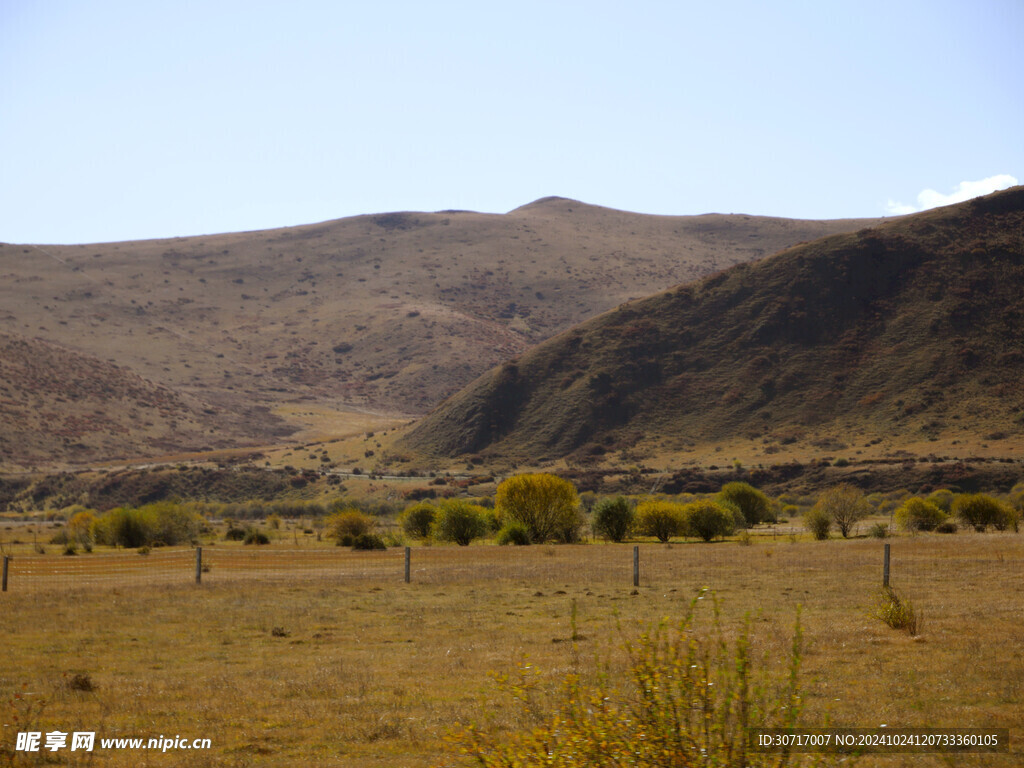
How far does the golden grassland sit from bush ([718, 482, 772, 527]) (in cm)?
1985

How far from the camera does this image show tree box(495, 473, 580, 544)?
37.5 metres

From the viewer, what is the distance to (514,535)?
35406mm

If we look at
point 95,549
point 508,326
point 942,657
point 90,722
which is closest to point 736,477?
point 95,549

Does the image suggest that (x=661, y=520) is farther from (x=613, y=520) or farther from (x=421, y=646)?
(x=421, y=646)

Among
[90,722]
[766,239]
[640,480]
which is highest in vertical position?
[766,239]

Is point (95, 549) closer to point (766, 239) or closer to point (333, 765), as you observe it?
point (333, 765)

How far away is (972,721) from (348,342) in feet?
444

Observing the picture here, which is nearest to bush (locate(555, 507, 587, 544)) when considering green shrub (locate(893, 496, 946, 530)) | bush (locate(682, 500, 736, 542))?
bush (locate(682, 500, 736, 542))

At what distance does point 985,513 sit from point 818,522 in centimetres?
716

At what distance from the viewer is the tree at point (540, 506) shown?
37.5 metres

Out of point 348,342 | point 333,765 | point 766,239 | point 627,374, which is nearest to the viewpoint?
point 333,765

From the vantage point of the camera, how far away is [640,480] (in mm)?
65250

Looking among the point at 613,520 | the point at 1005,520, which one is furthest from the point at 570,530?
the point at 1005,520

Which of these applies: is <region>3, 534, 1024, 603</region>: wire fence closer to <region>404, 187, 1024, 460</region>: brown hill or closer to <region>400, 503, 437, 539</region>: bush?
<region>400, 503, 437, 539</region>: bush
